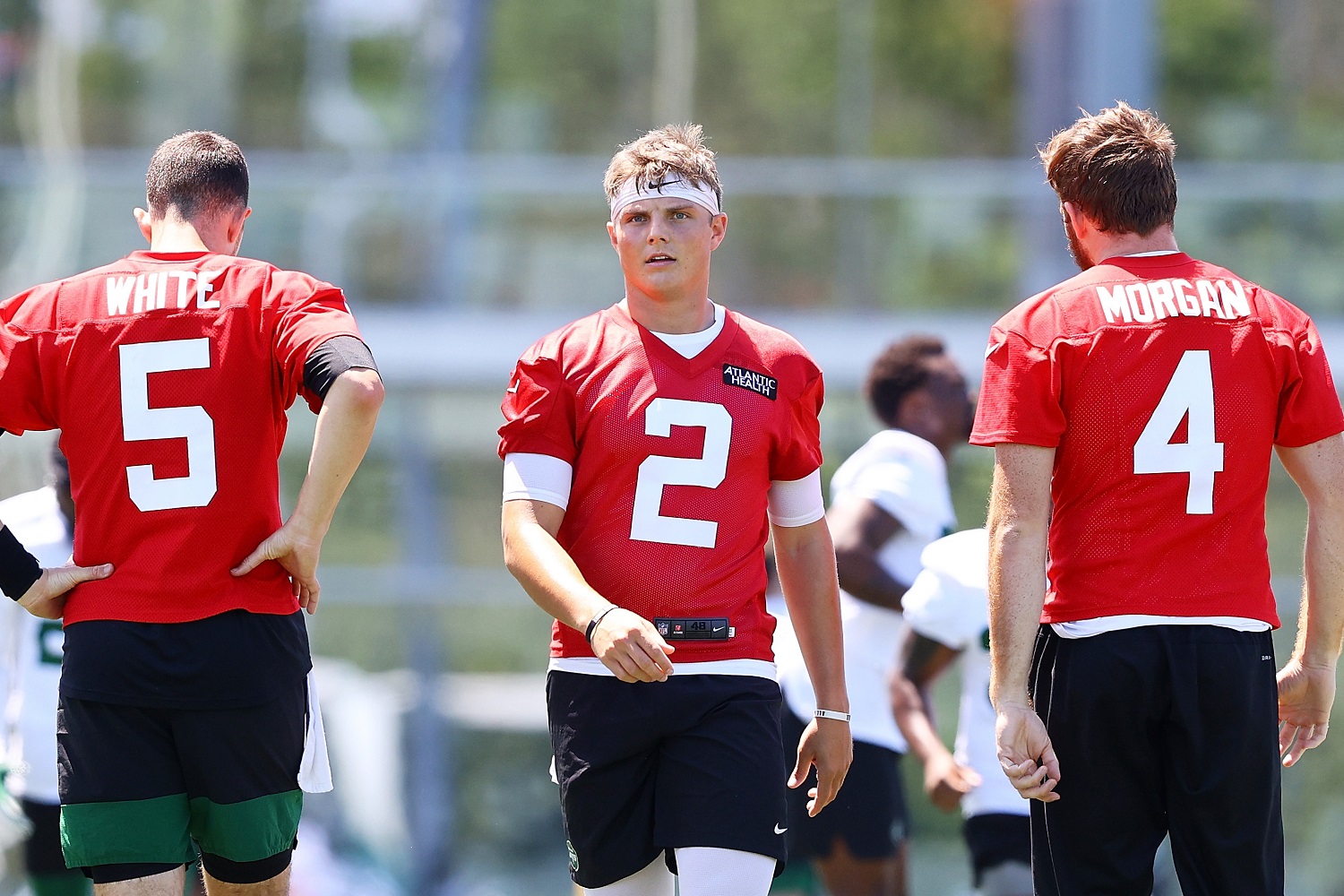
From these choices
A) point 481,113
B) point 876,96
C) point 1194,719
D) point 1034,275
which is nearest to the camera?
point 1194,719

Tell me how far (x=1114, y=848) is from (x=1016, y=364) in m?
0.98

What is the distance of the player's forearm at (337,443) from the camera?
346cm

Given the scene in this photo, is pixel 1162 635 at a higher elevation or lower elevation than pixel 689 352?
lower

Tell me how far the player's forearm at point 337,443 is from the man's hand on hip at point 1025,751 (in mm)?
1394

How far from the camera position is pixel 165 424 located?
11.5ft

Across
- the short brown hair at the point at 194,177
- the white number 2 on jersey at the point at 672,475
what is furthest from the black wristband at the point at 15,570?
the white number 2 on jersey at the point at 672,475

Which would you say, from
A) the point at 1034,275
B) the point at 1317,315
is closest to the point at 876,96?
the point at 1034,275

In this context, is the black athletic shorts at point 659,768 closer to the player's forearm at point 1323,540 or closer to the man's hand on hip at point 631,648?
the man's hand on hip at point 631,648

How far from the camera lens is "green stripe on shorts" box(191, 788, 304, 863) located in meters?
3.55

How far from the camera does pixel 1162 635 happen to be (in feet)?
11.0

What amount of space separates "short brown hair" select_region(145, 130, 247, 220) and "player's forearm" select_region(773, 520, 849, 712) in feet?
4.63

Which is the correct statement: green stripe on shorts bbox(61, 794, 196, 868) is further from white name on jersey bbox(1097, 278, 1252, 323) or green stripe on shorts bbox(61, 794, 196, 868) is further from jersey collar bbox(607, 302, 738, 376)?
white name on jersey bbox(1097, 278, 1252, 323)

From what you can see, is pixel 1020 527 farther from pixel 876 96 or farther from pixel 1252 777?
pixel 876 96

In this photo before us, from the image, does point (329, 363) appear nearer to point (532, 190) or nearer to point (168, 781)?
point (168, 781)
